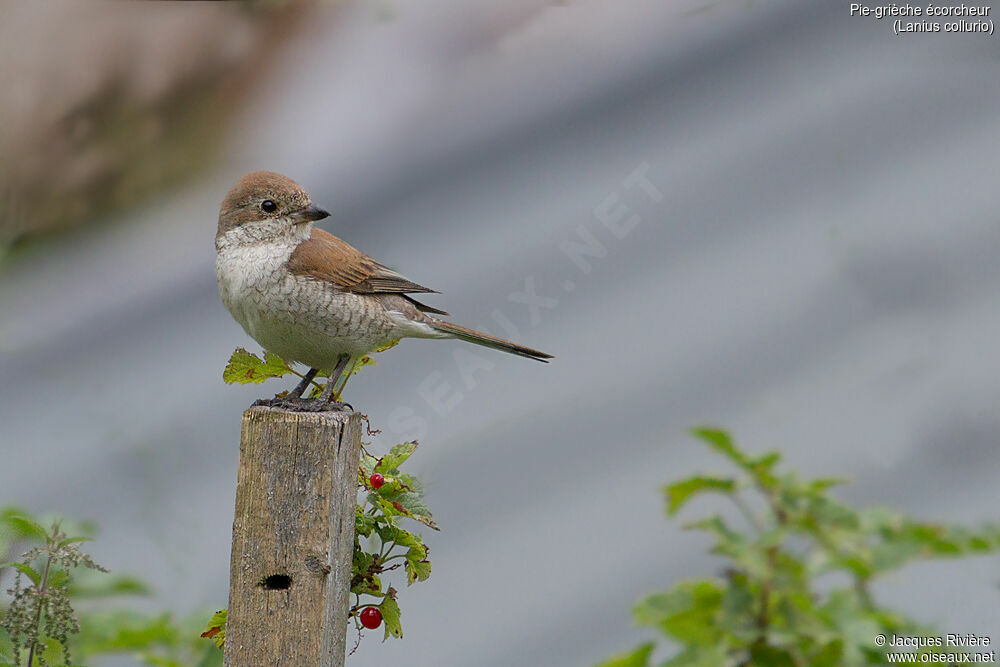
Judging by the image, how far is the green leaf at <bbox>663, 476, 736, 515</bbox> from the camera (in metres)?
1.08

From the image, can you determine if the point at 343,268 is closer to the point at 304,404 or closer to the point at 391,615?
the point at 304,404

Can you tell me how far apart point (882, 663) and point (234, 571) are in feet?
4.37

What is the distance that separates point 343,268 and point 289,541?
3.20 ft

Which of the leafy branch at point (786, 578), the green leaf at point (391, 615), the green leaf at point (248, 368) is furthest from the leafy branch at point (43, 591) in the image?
the leafy branch at point (786, 578)

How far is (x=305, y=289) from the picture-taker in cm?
256

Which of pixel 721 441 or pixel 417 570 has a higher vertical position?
pixel 417 570

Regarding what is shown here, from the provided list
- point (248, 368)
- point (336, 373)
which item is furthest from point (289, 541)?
point (336, 373)

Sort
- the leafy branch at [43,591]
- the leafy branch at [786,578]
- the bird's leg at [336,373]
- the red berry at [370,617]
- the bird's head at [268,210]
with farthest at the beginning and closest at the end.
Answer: the bird's head at [268,210]
the bird's leg at [336,373]
the red berry at [370,617]
the leafy branch at [43,591]
the leafy branch at [786,578]

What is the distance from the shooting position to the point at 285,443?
1.93 meters

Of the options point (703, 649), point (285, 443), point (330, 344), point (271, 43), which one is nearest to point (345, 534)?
point (285, 443)

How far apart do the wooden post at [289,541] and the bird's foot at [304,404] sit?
0.23 meters

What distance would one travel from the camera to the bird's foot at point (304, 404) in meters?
2.22

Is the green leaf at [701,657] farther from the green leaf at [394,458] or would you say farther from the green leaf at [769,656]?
the green leaf at [394,458]

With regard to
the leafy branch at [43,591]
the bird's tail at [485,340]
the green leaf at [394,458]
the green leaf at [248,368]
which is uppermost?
the bird's tail at [485,340]
